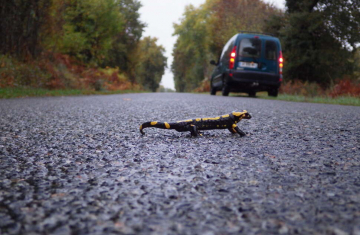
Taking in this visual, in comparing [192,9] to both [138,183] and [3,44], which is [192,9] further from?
[138,183]

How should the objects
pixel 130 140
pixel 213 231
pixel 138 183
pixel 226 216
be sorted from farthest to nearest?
pixel 130 140 < pixel 138 183 < pixel 226 216 < pixel 213 231

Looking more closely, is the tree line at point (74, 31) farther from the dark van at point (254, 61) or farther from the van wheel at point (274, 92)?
the van wheel at point (274, 92)

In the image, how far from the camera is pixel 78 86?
684 inches

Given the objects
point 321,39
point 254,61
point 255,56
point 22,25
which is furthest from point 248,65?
point 22,25

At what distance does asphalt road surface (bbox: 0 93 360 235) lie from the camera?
46.9 inches

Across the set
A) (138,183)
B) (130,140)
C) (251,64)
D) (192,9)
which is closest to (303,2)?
(251,64)

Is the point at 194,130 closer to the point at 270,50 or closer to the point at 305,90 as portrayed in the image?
the point at 270,50

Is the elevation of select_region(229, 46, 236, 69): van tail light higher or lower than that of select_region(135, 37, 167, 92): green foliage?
lower

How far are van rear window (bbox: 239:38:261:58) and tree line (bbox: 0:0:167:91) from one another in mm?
9304

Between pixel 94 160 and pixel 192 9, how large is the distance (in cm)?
5685

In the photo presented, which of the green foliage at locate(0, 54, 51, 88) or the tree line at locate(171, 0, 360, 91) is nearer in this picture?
the green foliage at locate(0, 54, 51, 88)

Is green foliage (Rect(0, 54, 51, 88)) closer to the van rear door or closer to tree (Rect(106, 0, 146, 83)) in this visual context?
the van rear door

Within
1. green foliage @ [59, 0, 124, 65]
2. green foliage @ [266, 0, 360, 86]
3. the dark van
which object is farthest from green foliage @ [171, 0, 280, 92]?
the dark van

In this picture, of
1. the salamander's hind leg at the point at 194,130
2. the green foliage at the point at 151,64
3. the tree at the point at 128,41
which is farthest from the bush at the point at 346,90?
the green foliage at the point at 151,64
